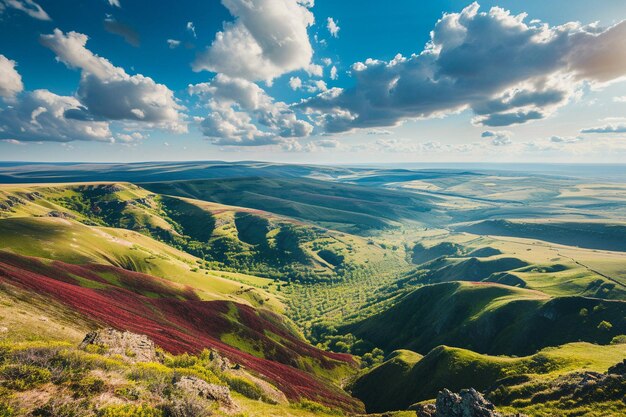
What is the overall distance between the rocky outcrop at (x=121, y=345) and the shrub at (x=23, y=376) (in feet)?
38.0

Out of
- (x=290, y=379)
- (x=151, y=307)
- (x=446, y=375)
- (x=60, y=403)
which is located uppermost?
(x=60, y=403)

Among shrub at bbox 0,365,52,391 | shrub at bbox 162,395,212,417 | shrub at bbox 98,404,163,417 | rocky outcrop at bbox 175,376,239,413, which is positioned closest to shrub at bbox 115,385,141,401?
shrub at bbox 98,404,163,417

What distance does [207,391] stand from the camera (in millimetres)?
33062

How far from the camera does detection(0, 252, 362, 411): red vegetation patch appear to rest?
61625 millimetres

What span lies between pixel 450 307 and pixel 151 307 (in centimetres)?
15189

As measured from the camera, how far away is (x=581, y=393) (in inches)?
2183

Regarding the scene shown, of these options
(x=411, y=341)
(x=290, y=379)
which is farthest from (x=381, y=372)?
(x=411, y=341)

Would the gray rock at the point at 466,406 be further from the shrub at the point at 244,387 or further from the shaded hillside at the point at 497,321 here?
the shaded hillside at the point at 497,321

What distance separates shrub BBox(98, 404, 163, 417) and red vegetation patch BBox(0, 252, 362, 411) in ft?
113

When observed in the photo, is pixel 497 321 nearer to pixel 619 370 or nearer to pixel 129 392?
pixel 619 370

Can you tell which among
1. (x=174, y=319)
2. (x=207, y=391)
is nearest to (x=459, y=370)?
(x=207, y=391)

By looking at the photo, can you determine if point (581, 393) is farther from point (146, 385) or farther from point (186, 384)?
point (146, 385)

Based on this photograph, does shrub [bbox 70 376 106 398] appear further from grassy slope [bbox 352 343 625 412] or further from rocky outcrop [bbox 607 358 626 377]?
grassy slope [bbox 352 343 625 412]

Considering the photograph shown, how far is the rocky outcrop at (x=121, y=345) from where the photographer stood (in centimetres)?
3666
